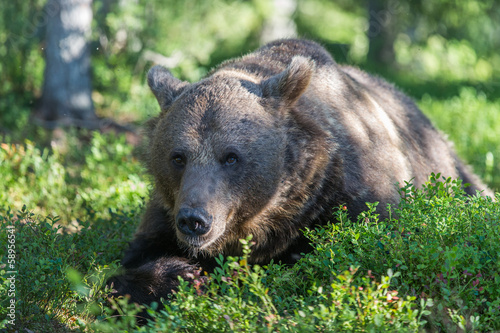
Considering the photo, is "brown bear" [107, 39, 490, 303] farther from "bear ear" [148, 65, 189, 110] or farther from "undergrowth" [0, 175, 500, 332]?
"undergrowth" [0, 175, 500, 332]

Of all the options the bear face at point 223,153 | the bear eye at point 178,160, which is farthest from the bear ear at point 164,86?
the bear eye at point 178,160

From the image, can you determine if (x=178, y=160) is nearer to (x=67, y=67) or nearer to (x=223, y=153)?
(x=223, y=153)

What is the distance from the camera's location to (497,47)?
18453 millimetres

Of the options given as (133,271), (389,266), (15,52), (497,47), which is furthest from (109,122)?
(497,47)

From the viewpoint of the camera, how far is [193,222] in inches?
142

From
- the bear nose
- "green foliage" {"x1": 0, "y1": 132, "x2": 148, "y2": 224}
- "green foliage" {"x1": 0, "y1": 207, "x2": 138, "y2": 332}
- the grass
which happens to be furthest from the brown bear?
"green foliage" {"x1": 0, "y1": 132, "x2": 148, "y2": 224}

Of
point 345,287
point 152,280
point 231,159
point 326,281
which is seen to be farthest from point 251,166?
point 345,287

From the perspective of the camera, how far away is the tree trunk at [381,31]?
1456 centimetres

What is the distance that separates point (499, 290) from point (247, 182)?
1.68 meters

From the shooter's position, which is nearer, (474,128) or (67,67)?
(67,67)

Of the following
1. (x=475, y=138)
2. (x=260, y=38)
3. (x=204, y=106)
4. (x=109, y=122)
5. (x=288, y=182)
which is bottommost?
(x=260, y=38)

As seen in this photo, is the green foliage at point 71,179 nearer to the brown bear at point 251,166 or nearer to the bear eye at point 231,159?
the brown bear at point 251,166

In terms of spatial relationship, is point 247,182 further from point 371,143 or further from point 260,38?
point 260,38

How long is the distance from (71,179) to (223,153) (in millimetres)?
3427
